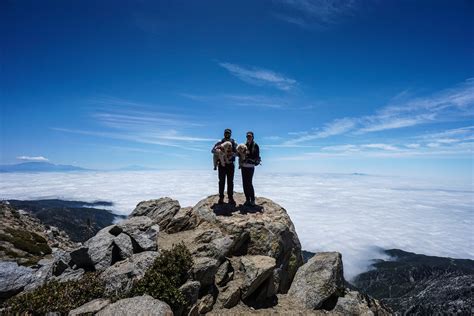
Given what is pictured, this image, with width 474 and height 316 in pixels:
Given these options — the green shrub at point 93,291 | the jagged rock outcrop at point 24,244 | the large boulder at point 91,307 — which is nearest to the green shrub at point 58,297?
the green shrub at point 93,291

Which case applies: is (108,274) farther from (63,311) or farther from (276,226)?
(276,226)

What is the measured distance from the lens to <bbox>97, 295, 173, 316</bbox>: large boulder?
9.02 metres

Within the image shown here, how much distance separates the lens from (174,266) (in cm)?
1198

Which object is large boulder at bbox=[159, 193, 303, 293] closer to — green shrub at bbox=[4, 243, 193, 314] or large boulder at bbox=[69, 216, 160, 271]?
large boulder at bbox=[69, 216, 160, 271]

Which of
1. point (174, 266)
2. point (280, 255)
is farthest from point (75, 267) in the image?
point (280, 255)

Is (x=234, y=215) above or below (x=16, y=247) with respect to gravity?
above

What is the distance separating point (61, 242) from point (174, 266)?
4014 centimetres

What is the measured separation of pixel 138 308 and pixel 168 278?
216cm

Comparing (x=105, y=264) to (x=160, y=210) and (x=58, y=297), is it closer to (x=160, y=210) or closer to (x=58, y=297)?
(x=58, y=297)

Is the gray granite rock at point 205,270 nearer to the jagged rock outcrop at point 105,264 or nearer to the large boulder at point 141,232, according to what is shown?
the jagged rock outcrop at point 105,264

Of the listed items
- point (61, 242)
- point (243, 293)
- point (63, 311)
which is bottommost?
point (61, 242)

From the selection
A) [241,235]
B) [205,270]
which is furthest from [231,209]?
[205,270]

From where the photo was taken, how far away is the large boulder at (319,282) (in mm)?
16609

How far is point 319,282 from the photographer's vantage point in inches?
690
